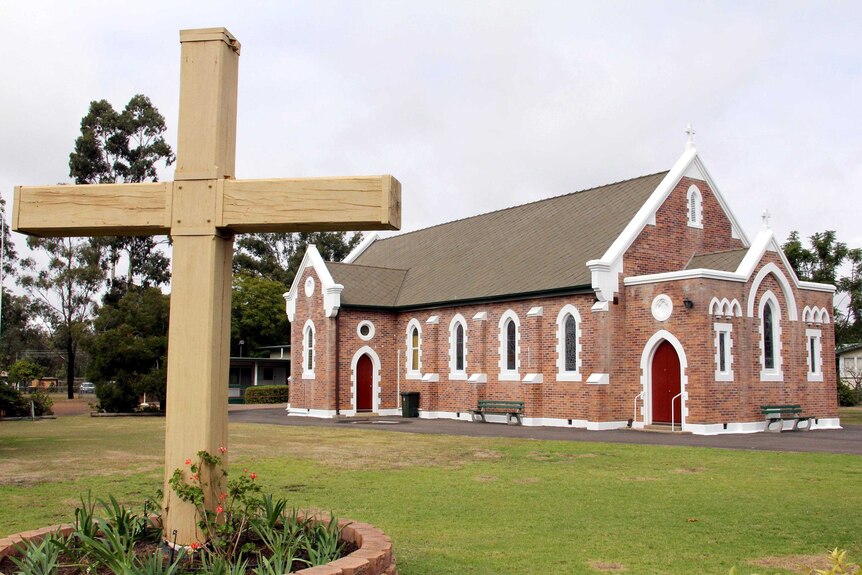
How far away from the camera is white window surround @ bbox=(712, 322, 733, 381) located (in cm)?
2392

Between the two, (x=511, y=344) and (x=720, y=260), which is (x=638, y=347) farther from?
(x=511, y=344)

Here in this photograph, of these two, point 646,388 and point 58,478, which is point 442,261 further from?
point 58,478

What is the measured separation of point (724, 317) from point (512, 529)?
17.2 meters

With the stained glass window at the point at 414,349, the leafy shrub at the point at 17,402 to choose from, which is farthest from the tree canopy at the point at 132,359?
the stained glass window at the point at 414,349

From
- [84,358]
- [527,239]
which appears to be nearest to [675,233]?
[527,239]

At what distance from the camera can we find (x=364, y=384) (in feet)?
112

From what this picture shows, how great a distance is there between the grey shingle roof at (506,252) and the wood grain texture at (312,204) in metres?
21.2

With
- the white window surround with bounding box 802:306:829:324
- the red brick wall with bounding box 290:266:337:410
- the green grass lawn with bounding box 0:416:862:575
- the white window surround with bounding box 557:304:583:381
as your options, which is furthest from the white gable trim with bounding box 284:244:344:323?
the white window surround with bounding box 802:306:829:324

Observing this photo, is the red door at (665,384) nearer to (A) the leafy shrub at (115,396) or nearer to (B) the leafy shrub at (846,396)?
(B) the leafy shrub at (846,396)

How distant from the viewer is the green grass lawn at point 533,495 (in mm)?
7844

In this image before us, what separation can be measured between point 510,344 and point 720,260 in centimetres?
764

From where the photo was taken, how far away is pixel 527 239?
32125 mm

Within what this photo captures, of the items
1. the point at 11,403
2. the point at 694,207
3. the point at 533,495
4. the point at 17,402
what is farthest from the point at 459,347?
the point at 533,495

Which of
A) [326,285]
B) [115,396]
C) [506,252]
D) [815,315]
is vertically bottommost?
[115,396]
